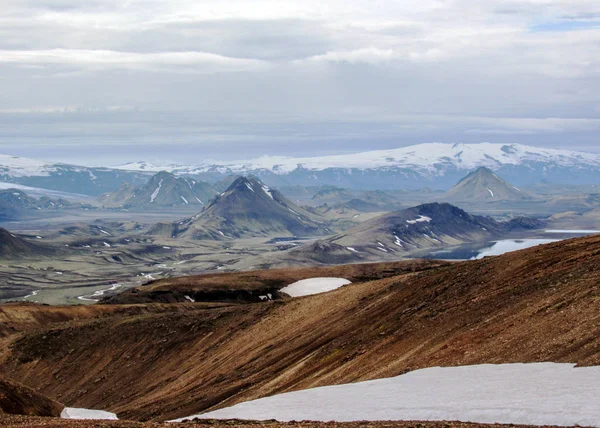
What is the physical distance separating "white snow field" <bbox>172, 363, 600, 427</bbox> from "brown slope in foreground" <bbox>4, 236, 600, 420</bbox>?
103 inches

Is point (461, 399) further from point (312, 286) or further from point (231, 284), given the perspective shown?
point (231, 284)

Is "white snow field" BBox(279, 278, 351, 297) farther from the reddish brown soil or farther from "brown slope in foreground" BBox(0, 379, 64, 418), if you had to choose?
"brown slope in foreground" BBox(0, 379, 64, 418)

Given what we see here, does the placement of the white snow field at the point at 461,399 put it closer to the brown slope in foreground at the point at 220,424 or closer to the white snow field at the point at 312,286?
the brown slope in foreground at the point at 220,424

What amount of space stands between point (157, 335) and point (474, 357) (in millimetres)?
44474

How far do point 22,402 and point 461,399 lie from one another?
26.2m

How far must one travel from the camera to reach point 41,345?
86.8m

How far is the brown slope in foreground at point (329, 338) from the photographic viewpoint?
4744cm

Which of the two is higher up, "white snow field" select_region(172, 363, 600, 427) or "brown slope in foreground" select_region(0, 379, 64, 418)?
"white snow field" select_region(172, 363, 600, 427)

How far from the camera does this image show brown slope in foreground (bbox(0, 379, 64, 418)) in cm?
4656

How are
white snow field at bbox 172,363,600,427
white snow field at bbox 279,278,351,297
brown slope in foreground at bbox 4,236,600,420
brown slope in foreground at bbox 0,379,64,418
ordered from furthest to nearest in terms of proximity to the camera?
white snow field at bbox 279,278,351,297
brown slope in foreground at bbox 4,236,600,420
brown slope in foreground at bbox 0,379,64,418
white snow field at bbox 172,363,600,427

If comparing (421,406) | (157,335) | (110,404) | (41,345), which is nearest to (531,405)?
(421,406)

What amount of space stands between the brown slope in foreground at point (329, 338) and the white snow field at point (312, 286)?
149ft

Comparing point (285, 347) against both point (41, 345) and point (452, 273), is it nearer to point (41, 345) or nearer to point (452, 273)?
point (452, 273)

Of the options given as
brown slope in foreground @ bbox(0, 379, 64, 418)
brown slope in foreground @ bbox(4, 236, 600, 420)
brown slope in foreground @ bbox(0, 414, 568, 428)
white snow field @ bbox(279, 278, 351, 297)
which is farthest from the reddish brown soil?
brown slope in foreground @ bbox(0, 414, 568, 428)
